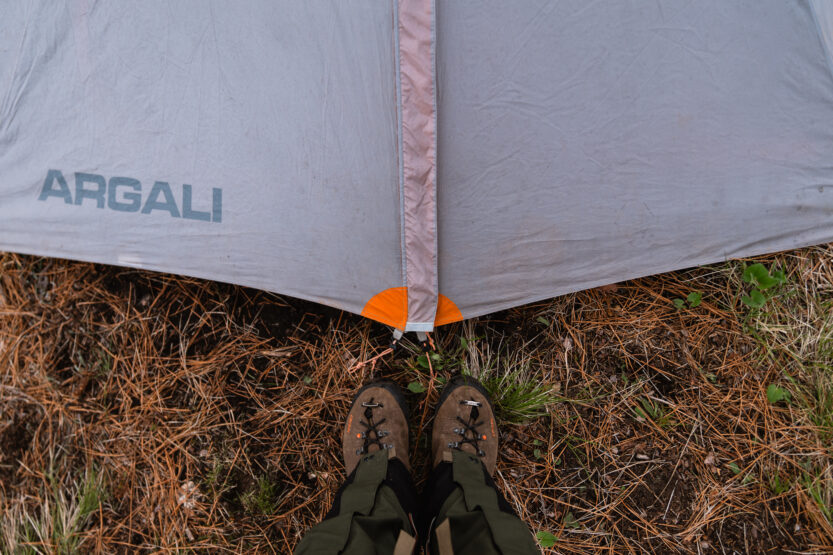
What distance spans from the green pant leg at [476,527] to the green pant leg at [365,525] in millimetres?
92

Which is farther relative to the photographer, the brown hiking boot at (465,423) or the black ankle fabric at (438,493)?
the brown hiking boot at (465,423)

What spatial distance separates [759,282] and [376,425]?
1.21m

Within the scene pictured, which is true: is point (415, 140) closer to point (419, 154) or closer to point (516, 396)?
point (419, 154)

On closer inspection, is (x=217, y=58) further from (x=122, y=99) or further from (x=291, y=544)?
(x=291, y=544)

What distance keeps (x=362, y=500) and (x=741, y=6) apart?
1.53 m

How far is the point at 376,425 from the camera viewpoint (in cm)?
124

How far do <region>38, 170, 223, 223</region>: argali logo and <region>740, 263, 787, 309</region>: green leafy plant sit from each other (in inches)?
58.6

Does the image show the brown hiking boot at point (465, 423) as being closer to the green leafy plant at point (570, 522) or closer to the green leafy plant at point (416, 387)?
the green leafy plant at point (416, 387)

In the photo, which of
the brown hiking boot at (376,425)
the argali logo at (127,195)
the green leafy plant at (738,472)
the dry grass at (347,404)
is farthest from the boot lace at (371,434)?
the green leafy plant at (738,472)

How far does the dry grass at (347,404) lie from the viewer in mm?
1240

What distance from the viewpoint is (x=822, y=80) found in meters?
1.05

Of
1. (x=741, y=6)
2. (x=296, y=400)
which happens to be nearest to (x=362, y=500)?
(x=296, y=400)

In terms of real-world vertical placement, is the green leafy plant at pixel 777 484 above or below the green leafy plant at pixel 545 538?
below

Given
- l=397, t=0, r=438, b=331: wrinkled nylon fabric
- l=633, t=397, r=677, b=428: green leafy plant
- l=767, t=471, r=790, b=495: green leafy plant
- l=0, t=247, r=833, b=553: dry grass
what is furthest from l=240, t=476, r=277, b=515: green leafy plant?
l=767, t=471, r=790, b=495: green leafy plant
